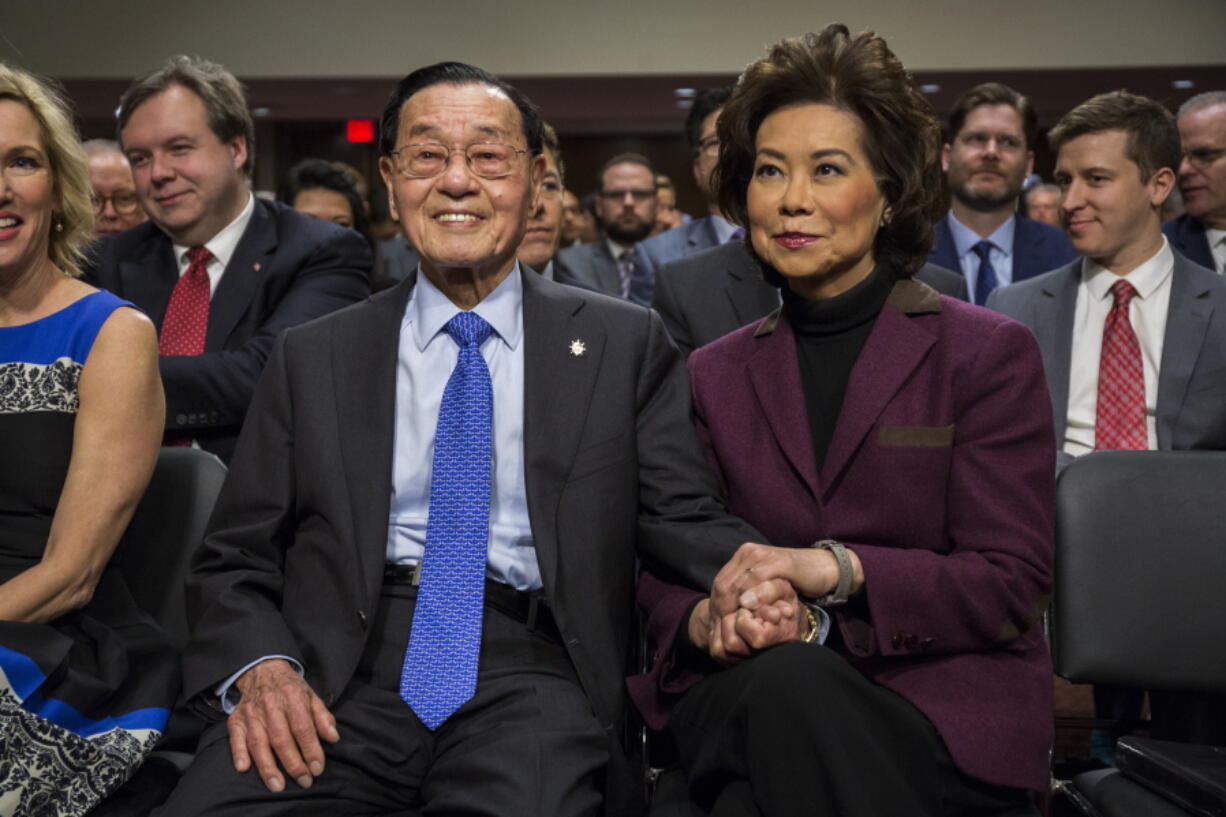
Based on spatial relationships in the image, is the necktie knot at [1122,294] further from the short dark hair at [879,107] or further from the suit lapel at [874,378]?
the suit lapel at [874,378]

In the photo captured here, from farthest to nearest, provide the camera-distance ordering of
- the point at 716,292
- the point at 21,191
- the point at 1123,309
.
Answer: the point at 1123,309 < the point at 716,292 < the point at 21,191

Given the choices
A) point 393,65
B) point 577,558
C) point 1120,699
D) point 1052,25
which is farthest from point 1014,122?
point 393,65

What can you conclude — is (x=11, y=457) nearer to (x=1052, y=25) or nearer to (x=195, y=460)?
(x=195, y=460)

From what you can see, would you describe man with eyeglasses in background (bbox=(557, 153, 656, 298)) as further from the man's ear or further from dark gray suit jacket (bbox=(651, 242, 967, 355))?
the man's ear

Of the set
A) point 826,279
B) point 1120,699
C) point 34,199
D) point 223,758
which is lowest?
point 1120,699

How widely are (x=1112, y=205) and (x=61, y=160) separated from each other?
8.42 ft

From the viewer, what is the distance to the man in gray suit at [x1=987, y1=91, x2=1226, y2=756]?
3172mm

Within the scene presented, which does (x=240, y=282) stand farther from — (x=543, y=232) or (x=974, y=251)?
(x=974, y=251)

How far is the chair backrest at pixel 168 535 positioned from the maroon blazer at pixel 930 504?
0.79 metres

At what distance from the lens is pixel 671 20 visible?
29.9 feet

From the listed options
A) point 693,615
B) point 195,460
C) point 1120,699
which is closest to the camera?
point 693,615

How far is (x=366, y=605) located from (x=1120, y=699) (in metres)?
2.23

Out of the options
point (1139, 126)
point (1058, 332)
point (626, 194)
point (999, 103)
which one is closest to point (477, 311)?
point (1058, 332)

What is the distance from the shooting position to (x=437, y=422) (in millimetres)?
1967
